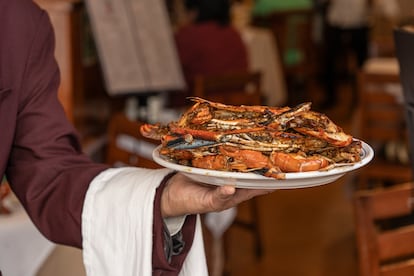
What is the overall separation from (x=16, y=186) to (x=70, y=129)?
0.46 feet

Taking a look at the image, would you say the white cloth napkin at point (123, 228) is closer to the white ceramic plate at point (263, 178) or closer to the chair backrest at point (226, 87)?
the white ceramic plate at point (263, 178)

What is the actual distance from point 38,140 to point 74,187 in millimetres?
113

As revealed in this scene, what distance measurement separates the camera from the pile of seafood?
3.17 ft

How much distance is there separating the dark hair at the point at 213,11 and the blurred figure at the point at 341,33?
11.4 feet

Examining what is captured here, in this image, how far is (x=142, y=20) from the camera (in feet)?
12.0

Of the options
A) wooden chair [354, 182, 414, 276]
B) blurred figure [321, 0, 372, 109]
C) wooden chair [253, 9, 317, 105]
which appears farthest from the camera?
blurred figure [321, 0, 372, 109]

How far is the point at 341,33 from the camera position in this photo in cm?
825

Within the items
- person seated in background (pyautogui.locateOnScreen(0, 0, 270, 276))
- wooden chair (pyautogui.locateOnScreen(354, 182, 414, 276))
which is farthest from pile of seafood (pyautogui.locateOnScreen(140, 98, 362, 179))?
wooden chair (pyautogui.locateOnScreen(354, 182, 414, 276))

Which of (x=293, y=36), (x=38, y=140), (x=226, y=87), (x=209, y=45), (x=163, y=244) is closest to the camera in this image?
(x=163, y=244)

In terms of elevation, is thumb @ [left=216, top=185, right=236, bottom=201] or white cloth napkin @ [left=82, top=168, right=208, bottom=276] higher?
thumb @ [left=216, top=185, right=236, bottom=201]

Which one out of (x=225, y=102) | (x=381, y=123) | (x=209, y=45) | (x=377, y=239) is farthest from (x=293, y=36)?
(x=377, y=239)

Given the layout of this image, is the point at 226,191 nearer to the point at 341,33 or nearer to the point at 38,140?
the point at 38,140

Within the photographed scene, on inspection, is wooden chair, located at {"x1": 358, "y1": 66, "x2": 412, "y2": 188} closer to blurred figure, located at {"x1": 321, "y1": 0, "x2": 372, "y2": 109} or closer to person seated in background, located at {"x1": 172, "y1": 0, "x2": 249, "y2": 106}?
person seated in background, located at {"x1": 172, "y1": 0, "x2": 249, "y2": 106}

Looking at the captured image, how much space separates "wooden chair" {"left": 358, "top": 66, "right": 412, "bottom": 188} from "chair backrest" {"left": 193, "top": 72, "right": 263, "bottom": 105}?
1.95ft
